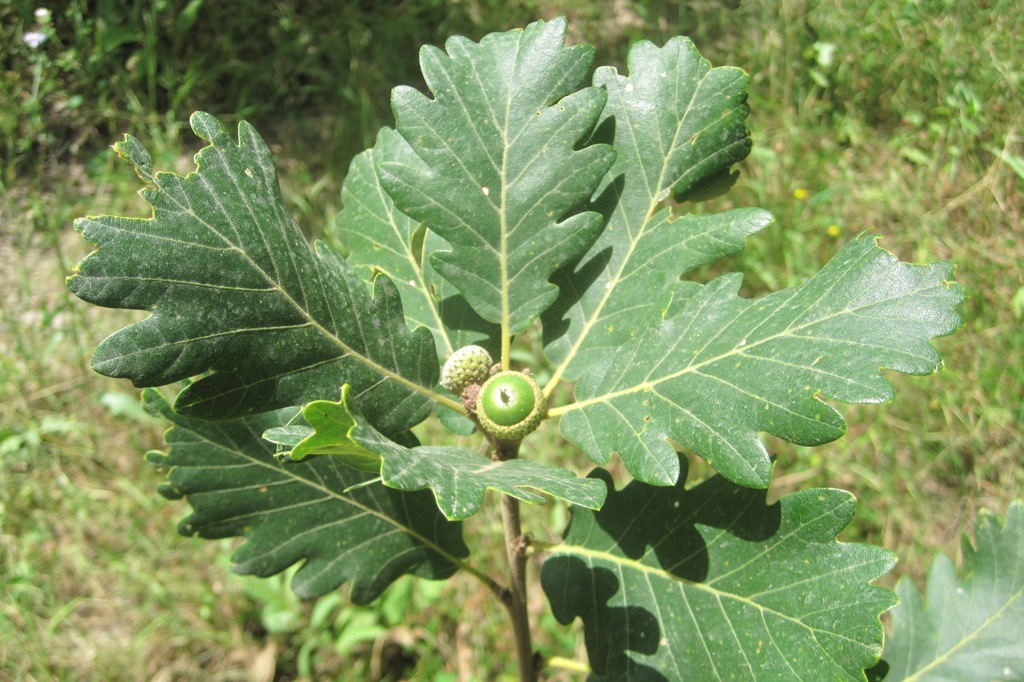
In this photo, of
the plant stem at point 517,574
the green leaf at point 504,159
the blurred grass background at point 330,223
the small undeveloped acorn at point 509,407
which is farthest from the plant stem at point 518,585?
the blurred grass background at point 330,223

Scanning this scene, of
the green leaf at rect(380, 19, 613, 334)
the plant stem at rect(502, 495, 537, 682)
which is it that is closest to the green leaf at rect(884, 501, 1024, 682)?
the plant stem at rect(502, 495, 537, 682)

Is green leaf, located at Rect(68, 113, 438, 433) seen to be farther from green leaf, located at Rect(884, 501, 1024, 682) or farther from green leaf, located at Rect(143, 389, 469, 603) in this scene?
green leaf, located at Rect(884, 501, 1024, 682)

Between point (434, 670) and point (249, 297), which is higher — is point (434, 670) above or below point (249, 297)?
below

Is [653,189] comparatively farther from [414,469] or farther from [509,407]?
[414,469]

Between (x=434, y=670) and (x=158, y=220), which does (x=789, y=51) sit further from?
(x=158, y=220)

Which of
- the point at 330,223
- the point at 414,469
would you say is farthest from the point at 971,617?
the point at 330,223

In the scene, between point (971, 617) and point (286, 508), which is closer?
point (286, 508)

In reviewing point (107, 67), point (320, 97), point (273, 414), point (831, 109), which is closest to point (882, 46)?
point (831, 109)
